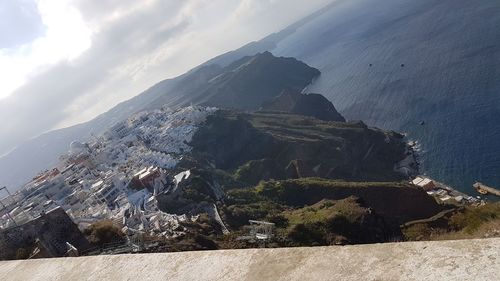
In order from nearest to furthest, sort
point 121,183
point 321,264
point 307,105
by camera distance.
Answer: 1. point 321,264
2. point 121,183
3. point 307,105

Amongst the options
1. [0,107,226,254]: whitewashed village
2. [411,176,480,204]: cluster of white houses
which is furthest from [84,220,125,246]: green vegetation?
[411,176,480,204]: cluster of white houses

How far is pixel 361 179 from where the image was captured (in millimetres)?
68625

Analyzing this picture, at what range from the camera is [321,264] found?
349 cm

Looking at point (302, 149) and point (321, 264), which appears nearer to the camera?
point (321, 264)

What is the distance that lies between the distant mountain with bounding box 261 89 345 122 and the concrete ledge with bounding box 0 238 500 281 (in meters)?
104

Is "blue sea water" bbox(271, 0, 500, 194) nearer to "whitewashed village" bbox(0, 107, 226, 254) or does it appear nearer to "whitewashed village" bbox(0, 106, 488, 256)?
"whitewashed village" bbox(0, 106, 488, 256)

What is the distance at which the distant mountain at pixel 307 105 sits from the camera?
10936 cm

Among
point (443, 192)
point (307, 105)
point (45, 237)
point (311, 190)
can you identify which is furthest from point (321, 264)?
point (307, 105)

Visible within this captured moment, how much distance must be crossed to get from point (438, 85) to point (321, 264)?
97.8 metres

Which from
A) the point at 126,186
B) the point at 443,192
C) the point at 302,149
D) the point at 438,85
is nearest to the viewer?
the point at 126,186

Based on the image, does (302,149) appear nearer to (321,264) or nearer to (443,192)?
(443,192)

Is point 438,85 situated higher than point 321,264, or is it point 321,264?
point 321,264

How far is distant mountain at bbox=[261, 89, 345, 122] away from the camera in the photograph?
109m

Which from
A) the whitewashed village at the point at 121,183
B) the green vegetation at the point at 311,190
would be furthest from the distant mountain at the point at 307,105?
the green vegetation at the point at 311,190
